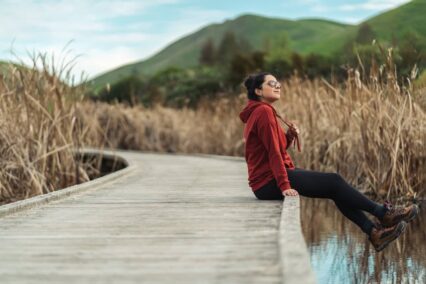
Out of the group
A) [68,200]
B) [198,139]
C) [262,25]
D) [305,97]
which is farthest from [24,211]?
[262,25]

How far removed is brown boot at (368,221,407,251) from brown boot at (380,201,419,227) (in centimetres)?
5

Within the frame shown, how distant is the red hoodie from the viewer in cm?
581

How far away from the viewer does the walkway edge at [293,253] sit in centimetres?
322

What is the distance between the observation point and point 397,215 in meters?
5.67

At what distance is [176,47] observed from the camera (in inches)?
5472

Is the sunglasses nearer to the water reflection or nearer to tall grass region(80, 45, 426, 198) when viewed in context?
the water reflection

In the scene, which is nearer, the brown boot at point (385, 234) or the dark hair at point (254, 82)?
the brown boot at point (385, 234)

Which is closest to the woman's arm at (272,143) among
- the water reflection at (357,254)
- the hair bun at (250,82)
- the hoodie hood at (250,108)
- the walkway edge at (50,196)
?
the hoodie hood at (250,108)

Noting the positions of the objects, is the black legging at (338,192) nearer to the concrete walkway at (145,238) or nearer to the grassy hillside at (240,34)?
the concrete walkway at (145,238)

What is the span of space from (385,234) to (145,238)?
6.17 feet

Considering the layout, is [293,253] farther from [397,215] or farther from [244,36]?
[244,36]

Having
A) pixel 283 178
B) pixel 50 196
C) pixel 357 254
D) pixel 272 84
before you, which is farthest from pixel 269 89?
pixel 50 196

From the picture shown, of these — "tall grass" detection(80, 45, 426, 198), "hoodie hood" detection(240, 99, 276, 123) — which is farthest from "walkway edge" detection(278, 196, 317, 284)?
"tall grass" detection(80, 45, 426, 198)

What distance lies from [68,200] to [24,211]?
2.73 ft
